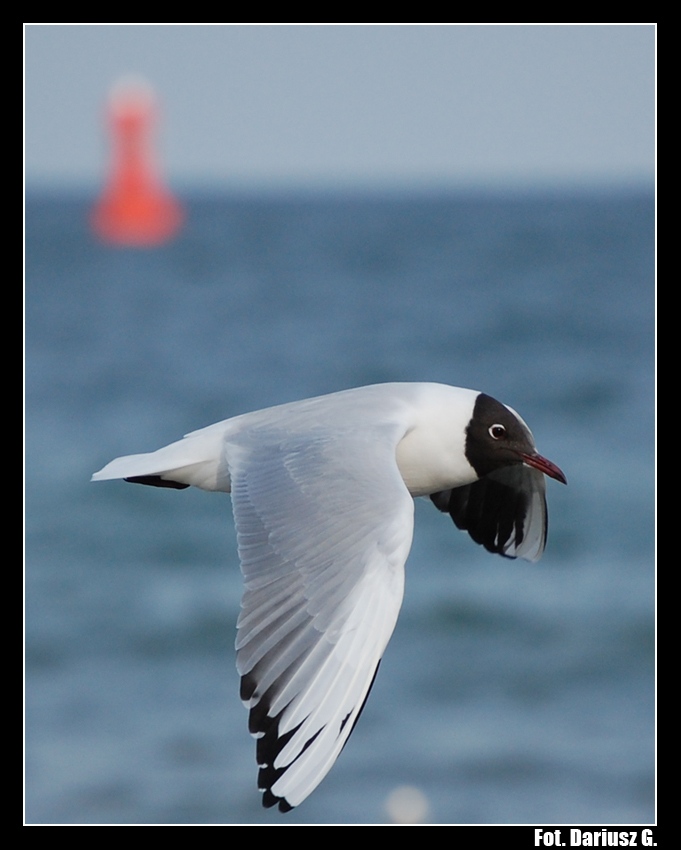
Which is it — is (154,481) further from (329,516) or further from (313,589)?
(313,589)

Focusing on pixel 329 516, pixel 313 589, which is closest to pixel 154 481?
pixel 329 516

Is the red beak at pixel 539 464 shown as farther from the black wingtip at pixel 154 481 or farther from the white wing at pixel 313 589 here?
the black wingtip at pixel 154 481

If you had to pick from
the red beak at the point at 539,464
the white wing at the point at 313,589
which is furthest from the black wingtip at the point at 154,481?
the red beak at the point at 539,464

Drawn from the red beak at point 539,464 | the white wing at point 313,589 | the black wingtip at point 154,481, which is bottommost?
the white wing at point 313,589

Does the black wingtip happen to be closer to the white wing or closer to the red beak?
the white wing

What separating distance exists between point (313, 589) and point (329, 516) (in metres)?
0.27

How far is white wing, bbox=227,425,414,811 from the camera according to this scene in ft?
10.6

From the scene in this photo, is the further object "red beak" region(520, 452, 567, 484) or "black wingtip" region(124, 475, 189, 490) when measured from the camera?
"red beak" region(520, 452, 567, 484)

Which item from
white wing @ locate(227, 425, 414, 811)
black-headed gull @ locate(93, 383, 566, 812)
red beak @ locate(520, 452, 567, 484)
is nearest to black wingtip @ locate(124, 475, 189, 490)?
black-headed gull @ locate(93, 383, 566, 812)

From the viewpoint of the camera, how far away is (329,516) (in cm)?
368

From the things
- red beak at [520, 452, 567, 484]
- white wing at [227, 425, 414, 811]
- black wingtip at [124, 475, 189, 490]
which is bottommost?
white wing at [227, 425, 414, 811]

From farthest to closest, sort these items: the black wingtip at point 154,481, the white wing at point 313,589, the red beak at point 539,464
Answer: the red beak at point 539,464, the black wingtip at point 154,481, the white wing at point 313,589

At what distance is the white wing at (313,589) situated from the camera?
323 centimetres

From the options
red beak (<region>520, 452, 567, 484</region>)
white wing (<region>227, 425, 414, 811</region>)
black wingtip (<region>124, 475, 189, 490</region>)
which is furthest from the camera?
red beak (<region>520, 452, 567, 484</region>)
